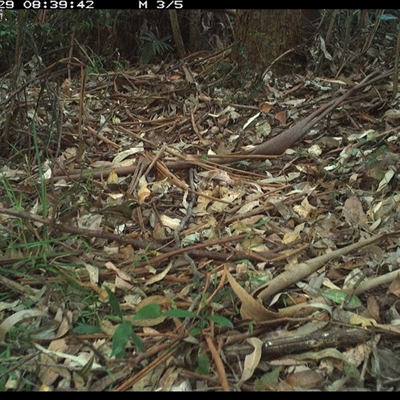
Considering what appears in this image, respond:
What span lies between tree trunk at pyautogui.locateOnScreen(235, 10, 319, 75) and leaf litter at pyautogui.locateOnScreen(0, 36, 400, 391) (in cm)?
37

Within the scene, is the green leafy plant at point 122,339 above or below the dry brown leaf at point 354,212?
below

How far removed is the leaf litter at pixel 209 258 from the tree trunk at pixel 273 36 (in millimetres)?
373

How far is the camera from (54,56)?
11.4 feet

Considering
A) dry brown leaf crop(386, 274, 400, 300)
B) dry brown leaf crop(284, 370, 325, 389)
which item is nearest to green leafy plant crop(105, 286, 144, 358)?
dry brown leaf crop(284, 370, 325, 389)

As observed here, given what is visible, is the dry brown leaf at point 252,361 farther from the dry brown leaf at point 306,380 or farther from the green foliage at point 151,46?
the green foliage at point 151,46

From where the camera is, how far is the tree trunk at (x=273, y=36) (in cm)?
301

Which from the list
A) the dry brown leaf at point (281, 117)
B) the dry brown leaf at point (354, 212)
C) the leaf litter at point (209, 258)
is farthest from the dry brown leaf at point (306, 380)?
the dry brown leaf at point (281, 117)

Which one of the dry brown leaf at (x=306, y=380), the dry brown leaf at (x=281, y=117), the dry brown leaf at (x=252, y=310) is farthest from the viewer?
the dry brown leaf at (x=281, y=117)

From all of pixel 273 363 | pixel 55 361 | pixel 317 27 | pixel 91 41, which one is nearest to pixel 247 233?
pixel 273 363

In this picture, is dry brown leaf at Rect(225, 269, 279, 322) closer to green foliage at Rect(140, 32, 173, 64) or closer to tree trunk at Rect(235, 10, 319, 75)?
tree trunk at Rect(235, 10, 319, 75)

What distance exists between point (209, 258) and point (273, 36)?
1.75m

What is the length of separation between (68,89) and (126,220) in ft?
4.82

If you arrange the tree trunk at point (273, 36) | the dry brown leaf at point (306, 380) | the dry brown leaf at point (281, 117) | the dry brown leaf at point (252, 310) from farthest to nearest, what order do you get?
the tree trunk at point (273, 36) → the dry brown leaf at point (281, 117) → the dry brown leaf at point (252, 310) → the dry brown leaf at point (306, 380)

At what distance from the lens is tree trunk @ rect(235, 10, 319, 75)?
301 centimetres
